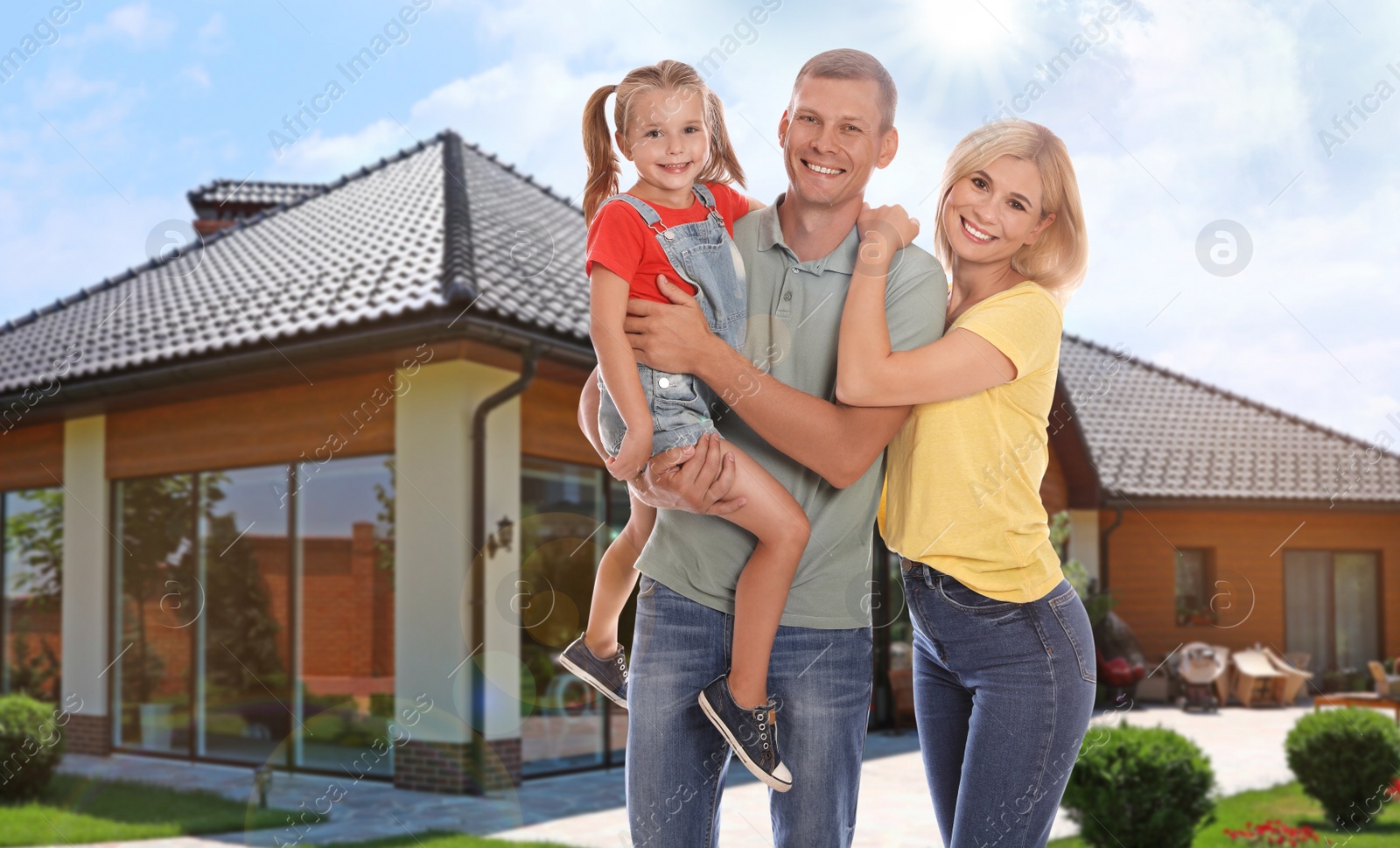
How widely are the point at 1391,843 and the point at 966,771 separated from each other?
609cm

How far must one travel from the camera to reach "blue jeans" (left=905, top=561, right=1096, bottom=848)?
189 cm

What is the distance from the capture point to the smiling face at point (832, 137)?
196 cm

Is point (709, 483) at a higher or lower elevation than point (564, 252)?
lower

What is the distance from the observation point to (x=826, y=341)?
6.59 ft

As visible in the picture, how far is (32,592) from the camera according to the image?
10656 millimetres

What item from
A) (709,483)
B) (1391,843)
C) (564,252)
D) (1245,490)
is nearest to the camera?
(709,483)

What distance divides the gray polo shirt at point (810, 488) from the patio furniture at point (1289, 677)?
586 inches

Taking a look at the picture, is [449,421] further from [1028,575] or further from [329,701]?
[1028,575]

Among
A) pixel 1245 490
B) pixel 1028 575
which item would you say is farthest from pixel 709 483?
pixel 1245 490

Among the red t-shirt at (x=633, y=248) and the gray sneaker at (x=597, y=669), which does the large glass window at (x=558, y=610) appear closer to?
the gray sneaker at (x=597, y=669)

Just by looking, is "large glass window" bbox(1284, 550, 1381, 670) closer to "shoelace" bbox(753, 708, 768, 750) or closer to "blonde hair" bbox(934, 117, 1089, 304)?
"blonde hair" bbox(934, 117, 1089, 304)

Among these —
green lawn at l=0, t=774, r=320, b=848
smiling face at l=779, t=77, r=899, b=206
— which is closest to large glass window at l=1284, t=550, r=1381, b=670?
green lawn at l=0, t=774, r=320, b=848

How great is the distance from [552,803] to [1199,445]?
14.2 meters

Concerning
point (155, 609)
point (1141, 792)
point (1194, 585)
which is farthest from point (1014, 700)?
point (1194, 585)
